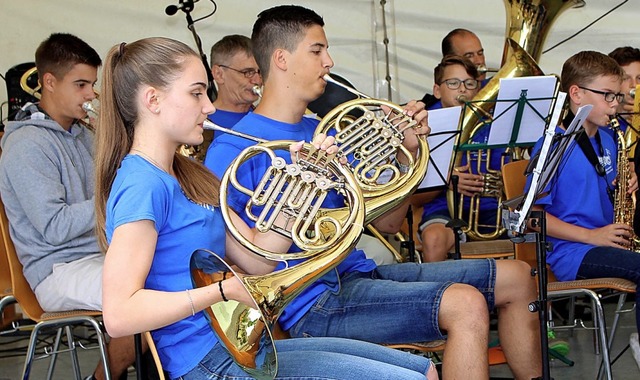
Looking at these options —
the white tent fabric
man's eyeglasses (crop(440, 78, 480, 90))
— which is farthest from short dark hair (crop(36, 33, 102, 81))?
man's eyeglasses (crop(440, 78, 480, 90))

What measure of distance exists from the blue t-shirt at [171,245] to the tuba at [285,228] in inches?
3.6

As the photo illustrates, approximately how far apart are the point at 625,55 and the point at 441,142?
184 cm

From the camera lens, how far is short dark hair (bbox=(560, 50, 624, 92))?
350 centimetres

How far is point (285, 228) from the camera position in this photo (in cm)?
203

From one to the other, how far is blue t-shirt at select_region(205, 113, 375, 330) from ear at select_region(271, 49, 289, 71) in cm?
18

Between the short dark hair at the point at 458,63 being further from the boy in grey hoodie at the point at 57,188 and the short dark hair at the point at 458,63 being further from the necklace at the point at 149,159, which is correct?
the necklace at the point at 149,159

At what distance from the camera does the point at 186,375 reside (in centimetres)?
186

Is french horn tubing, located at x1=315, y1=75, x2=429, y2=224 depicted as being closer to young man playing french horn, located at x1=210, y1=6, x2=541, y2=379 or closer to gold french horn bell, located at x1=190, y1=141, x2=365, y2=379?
young man playing french horn, located at x1=210, y1=6, x2=541, y2=379

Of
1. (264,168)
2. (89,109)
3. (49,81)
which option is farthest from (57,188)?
(264,168)

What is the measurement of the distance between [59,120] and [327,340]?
5.51 feet

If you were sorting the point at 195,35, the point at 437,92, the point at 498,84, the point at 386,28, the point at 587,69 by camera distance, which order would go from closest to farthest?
the point at 587,69 < the point at 498,84 < the point at 437,92 < the point at 195,35 < the point at 386,28

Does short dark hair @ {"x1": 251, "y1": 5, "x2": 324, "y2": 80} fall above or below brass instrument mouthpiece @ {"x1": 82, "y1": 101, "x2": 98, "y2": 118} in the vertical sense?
above

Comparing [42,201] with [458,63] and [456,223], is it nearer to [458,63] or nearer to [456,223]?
[456,223]

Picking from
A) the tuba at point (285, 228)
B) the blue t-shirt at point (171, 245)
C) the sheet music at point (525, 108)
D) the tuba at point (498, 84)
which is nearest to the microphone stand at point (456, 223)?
the tuba at point (498, 84)
